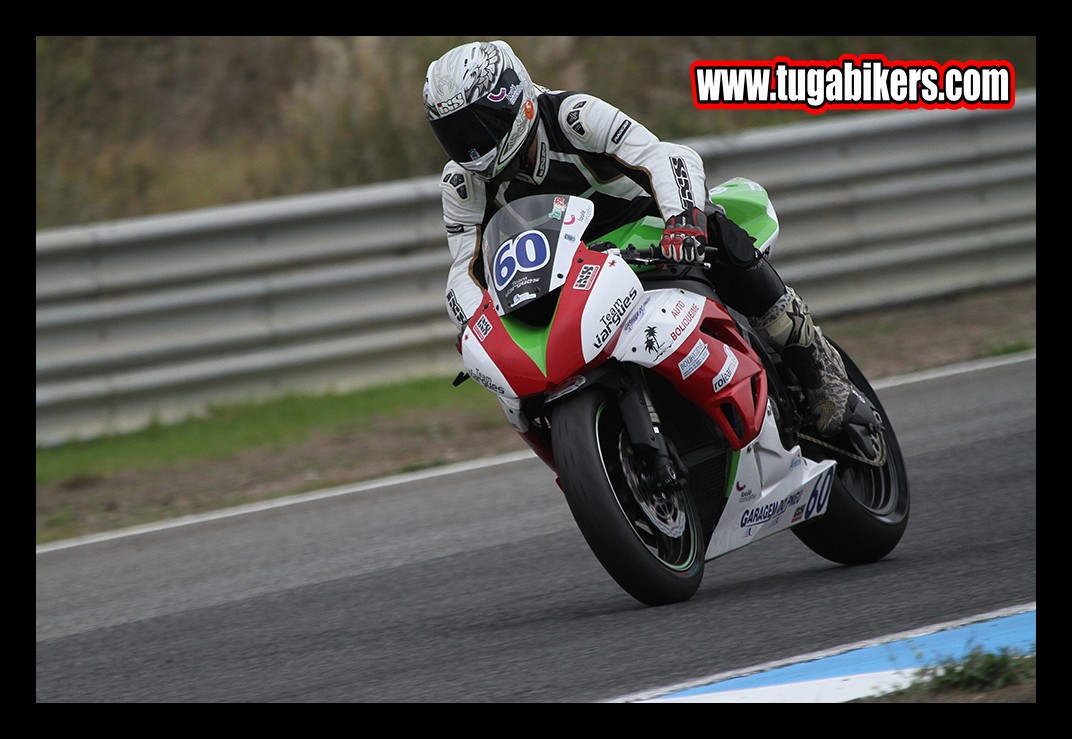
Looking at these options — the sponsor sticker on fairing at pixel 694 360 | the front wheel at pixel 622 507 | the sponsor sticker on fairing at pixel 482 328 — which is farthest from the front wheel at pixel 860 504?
the sponsor sticker on fairing at pixel 482 328

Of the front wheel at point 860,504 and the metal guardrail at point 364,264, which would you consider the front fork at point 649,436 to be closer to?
the front wheel at point 860,504

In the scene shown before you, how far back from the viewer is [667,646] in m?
3.90

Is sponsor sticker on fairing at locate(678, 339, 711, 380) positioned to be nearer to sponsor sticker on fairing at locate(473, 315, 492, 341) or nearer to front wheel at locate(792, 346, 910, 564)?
sponsor sticker on fairing at locate(473, 315, 492, 341)

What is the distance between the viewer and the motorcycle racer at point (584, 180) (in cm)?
438

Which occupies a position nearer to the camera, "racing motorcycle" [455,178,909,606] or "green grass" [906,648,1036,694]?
"green grass" [906,648,1036,694]

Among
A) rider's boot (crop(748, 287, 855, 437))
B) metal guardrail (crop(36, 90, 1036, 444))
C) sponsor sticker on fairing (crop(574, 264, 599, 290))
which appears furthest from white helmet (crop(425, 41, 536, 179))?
metal guardrail (crop(36, 90, 1036, 444))

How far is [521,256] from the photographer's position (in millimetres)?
4254

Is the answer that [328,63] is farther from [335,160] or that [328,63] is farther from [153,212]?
[153,212]

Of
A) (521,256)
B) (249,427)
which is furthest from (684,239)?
(249,427)

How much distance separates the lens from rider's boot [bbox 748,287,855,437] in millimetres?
4879

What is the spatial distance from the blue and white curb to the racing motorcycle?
0.60 m

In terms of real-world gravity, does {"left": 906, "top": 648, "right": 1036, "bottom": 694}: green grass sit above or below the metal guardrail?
below
